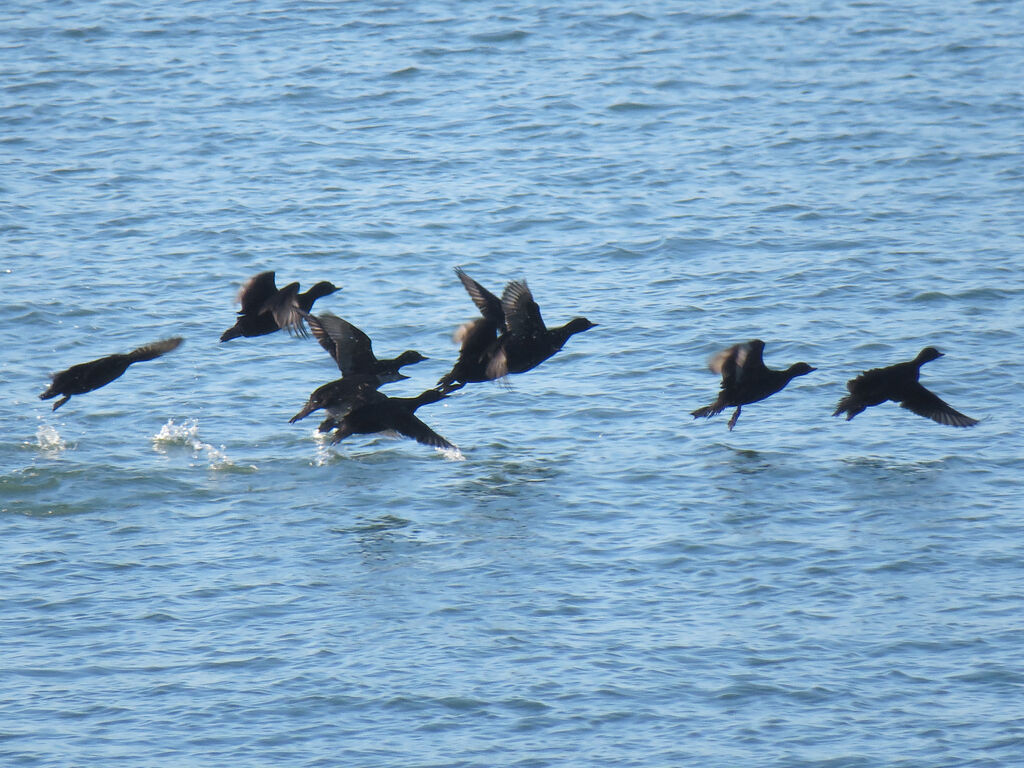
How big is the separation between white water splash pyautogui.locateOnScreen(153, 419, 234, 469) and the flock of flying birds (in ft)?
2.20

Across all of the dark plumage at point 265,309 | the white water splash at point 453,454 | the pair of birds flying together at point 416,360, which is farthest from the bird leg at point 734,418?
the dark plumage at point 265,309

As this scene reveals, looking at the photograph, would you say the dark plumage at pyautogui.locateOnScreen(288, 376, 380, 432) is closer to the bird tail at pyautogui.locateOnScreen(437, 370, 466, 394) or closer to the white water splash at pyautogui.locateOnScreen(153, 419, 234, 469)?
the bird tail at pyautogui.locateOnScreen(437, 370, 466, 394)

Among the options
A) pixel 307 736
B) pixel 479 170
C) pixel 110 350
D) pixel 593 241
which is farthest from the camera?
pixel 479 170

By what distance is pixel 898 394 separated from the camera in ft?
39.1

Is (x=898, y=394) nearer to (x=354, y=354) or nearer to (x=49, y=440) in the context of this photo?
(x=354, y=354)

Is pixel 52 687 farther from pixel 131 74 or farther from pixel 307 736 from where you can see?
pixel 131 74

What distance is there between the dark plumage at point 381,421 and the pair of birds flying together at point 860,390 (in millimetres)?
2010

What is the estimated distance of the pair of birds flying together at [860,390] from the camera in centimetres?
1184

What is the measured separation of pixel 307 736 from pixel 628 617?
213cm

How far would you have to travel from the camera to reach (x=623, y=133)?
20.8 meters

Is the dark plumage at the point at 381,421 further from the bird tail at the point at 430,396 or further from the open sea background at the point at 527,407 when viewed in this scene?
the open sea background at the point at 527,407

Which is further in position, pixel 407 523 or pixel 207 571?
pixel 407 523

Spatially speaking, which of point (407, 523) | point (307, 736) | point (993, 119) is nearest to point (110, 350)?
point (407, 523)

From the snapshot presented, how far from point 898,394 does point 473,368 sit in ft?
10.5
